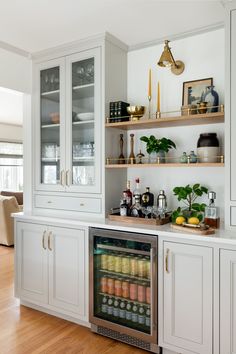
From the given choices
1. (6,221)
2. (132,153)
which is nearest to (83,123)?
(132,153)

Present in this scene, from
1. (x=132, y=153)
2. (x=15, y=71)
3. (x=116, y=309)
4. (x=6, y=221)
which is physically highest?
(x=15, y=71)

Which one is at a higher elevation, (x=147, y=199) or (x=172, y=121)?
(x=172, y=121)

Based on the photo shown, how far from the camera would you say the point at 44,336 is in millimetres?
2420

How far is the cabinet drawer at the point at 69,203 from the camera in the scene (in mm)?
2691

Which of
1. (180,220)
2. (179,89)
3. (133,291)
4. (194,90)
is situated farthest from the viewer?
(179,89)

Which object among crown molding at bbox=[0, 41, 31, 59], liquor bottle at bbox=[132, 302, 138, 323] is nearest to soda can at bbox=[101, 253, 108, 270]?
liquor bottle at bbox=[132, 302, 138, 323]

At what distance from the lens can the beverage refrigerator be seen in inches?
86.0

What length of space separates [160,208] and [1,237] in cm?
359

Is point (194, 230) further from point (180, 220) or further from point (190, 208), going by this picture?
point (190, 208)

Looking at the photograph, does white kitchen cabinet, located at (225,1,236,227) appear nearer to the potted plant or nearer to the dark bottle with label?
the potted plant

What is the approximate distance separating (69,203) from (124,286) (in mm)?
924

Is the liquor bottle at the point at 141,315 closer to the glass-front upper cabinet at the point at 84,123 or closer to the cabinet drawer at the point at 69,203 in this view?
the cabinet drawer at the point at 69,203

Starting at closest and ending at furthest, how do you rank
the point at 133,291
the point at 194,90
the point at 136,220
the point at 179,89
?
the point at 133,291
the point at 136,220
the point at 194,90
the point at 179,89

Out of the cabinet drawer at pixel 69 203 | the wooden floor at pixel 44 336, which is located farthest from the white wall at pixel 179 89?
the wooden floor at pixel 44 336
